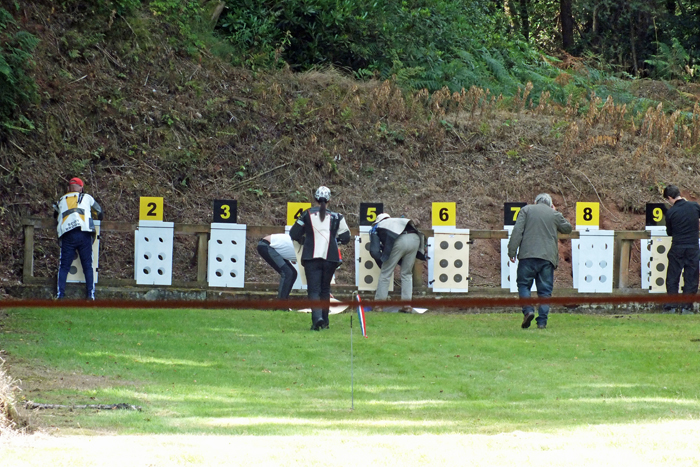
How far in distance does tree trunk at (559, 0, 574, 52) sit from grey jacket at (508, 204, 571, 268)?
80.4 feet

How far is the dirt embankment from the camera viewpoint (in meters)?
20.3

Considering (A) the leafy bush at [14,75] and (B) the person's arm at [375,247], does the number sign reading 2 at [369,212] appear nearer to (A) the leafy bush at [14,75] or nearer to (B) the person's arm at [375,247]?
(B) the person's arm at [375,247]

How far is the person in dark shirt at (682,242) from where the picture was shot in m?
16.0

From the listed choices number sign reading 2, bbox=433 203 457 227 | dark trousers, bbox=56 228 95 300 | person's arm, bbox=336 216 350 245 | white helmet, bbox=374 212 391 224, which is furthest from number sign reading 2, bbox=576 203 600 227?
dark trousers, bbox=56 228 95 300

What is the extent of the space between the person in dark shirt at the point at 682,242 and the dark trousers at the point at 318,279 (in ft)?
20.7

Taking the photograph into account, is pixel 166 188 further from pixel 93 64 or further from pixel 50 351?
pixel 50 351

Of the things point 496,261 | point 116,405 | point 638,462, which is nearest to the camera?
point 638,462

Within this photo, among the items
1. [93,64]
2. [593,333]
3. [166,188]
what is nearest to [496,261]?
[593,333]

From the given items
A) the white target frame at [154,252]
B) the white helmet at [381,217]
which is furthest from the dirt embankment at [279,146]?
the white helmet at [381,217]

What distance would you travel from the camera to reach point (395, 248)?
53.8 feet

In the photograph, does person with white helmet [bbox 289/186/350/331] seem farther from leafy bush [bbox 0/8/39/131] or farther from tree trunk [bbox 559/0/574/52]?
tree trunk [bbox 559/0/574/52]

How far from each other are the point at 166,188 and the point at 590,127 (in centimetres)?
1109

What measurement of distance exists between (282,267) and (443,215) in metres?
3.92

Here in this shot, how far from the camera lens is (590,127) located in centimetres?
2441
